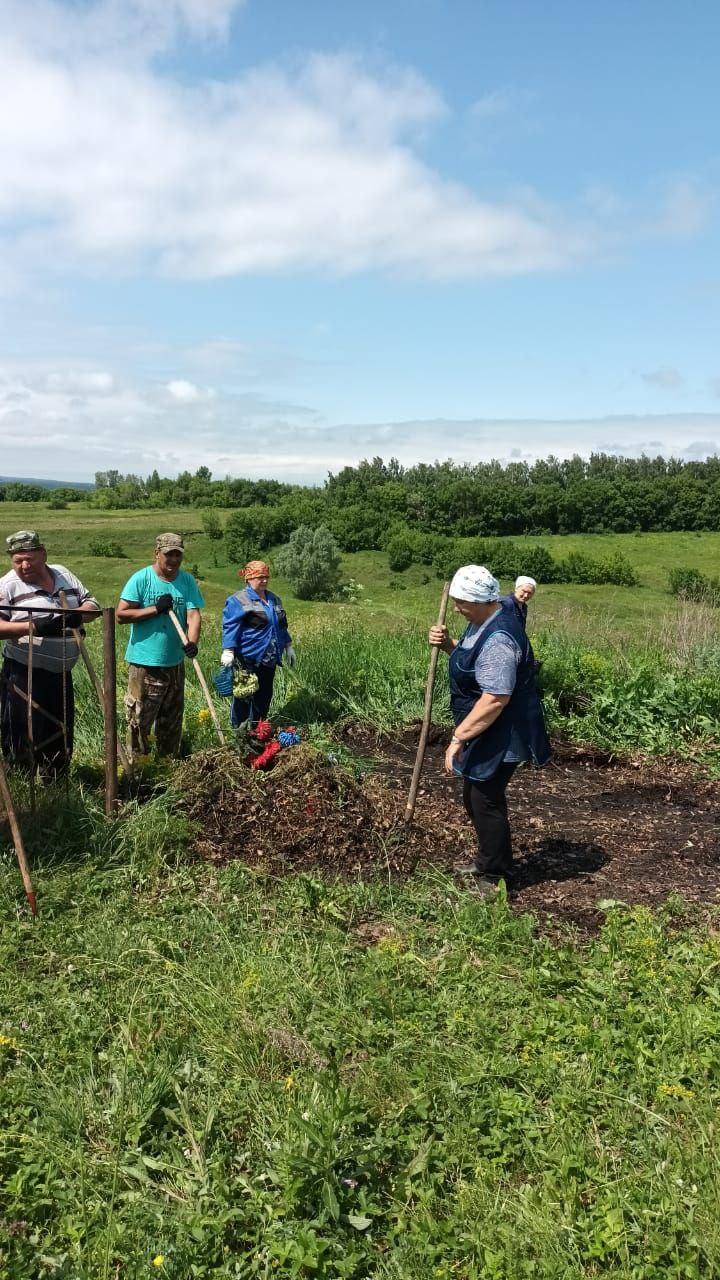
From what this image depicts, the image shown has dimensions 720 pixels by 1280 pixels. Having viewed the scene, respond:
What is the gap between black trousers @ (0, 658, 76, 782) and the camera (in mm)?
5121

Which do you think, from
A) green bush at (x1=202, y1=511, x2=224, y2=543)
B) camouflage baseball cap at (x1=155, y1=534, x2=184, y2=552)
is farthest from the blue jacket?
green bush at (x1=202, y1=511, x2=224, y2=543)

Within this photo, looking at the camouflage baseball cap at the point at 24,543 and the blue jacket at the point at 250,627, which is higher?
the camouflage baseball cap at the point at 24,543

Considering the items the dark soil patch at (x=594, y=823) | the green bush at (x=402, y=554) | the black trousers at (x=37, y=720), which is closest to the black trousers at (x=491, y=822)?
the dark soil patch at (x=594, y=823)

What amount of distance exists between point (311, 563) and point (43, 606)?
48468mm

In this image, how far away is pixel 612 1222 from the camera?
2.25 meters

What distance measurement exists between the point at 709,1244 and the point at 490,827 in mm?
2209

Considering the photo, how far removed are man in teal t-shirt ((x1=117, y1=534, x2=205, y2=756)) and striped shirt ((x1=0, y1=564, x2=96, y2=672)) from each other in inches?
16.3

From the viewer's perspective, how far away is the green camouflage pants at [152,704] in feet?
18.3

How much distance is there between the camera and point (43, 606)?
4.89 metres

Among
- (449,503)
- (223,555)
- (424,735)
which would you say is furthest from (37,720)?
(449,503)

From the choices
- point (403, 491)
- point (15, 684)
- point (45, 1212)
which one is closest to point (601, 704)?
point (15, 684)

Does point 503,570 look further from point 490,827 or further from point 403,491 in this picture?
point 490,827

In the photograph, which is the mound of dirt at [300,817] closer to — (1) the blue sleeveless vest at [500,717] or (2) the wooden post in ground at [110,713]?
(2) the wooden post in ground at [110,713]

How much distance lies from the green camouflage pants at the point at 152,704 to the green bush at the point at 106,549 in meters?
46.1
